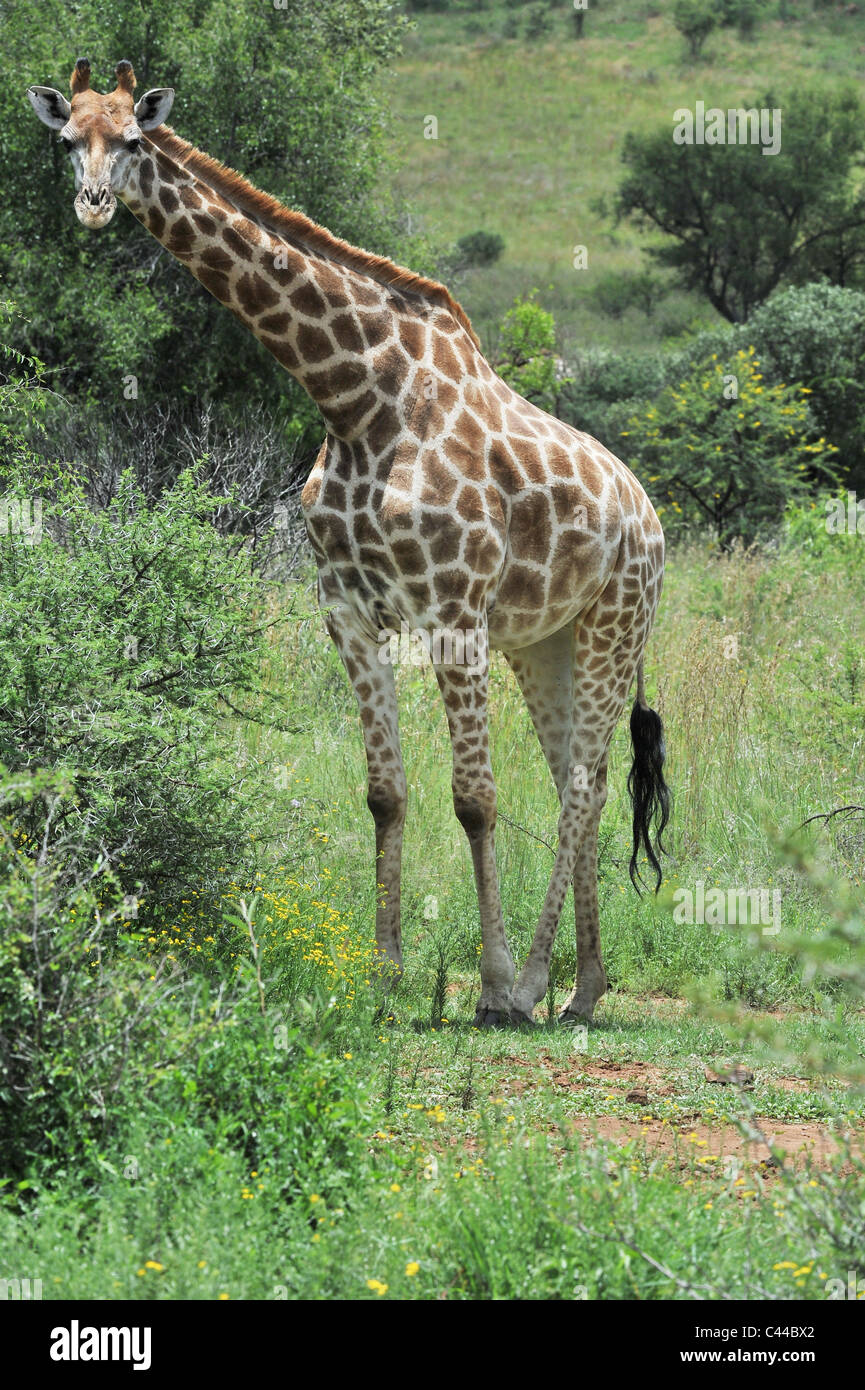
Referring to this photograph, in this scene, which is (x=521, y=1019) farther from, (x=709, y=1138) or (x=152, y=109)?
(x=152, y=109)

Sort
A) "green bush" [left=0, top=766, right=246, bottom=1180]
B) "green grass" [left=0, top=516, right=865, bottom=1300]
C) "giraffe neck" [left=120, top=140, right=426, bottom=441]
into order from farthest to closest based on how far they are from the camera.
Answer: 1. "giraffe neck" [left=120, top=140, right=426, bottom=441]
2. "green bush" [left=0, top=766, right=246, bottom=1180]
3. "green grass" [left=0, top=516, right=865, bottom=1300]

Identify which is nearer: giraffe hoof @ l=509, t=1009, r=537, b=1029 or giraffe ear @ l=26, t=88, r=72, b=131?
giraffe ear @ l=26, t=88, r=72, b=131

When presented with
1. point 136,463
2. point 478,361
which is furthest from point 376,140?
point 478,361

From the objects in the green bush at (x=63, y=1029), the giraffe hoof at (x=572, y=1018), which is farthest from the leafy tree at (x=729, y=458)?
the green bush at (x=63, y=1029)

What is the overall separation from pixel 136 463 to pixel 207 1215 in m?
10.3

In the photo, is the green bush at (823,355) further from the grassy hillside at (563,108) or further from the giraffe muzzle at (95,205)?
the giraffe muzzle at (95,205)

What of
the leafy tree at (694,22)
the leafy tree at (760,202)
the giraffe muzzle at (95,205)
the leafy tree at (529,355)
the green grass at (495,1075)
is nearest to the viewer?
the green grass at (495,1075)

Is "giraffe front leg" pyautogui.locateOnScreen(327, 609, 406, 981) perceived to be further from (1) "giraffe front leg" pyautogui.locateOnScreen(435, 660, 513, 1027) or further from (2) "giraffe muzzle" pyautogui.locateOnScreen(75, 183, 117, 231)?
(2) "giraffe muzzle" pyautogui.locateOnScreen(75, 183, 117, 231)

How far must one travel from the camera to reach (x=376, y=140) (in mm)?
16641

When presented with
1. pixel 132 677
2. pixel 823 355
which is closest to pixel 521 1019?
pixel 132 677

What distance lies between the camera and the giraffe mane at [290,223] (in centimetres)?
564

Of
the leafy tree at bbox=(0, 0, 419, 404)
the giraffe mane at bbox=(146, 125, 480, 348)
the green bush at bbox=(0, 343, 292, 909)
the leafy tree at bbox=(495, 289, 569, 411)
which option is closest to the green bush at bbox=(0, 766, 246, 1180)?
the green bush at bbox=(0, 343, 292, 909)

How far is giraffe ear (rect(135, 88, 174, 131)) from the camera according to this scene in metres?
5.37

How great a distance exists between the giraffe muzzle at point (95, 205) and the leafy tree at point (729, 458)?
41.3 feet
